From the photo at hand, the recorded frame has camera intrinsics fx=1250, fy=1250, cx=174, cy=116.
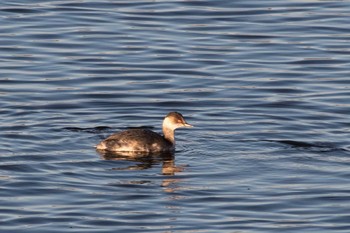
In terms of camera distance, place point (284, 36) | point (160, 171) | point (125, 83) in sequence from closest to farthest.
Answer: point (160, 171) < point (125, 83) < point (284, 36)

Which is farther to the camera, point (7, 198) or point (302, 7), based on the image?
point (302, 7)

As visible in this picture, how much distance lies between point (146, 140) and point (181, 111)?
2369 mm

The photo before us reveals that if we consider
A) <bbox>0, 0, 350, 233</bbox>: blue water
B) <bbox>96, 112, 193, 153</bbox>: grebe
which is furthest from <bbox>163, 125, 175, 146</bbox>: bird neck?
<bbox>0, 0, 350, 233</bbox>: blue water

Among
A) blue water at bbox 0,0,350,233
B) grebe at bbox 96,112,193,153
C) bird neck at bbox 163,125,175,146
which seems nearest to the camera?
blue water at bbox 0,0,350,233

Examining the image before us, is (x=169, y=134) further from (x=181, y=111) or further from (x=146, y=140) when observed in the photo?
(x=181, y=111)

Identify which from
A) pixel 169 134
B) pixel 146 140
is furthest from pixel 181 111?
pixel 146 140

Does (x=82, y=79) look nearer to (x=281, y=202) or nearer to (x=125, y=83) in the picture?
(x=125, y=83)

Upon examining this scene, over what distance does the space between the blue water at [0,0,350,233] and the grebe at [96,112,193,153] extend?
21 cm

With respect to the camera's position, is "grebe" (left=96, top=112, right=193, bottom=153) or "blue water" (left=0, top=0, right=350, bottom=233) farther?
"grebe" (left=96, top=112, right=193, bottom=153)

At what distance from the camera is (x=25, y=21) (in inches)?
1053

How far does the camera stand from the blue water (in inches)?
612

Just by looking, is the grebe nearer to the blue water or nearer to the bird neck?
the bird neck

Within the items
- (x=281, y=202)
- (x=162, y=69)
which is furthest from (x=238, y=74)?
(x=281, y=202)

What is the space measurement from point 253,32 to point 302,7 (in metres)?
2.34
